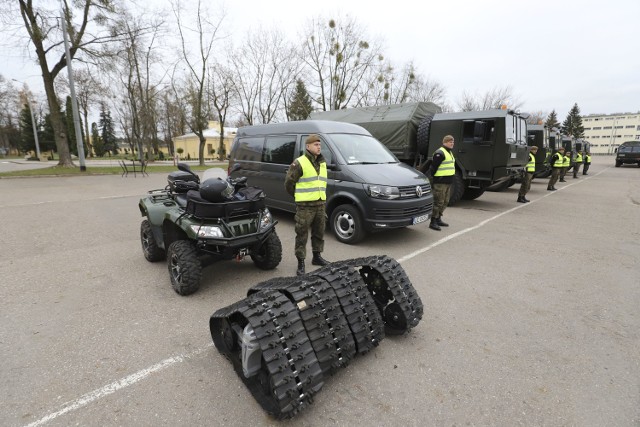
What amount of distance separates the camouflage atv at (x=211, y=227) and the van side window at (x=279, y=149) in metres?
2.61

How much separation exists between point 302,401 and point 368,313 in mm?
895

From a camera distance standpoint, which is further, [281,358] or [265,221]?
[265,221]

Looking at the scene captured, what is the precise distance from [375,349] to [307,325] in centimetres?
82

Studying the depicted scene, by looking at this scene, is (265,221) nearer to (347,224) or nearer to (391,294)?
(391,294)

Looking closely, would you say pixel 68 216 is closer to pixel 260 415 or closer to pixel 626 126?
pixel 260 415

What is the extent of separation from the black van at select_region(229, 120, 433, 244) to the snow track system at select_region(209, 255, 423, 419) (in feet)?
7.61

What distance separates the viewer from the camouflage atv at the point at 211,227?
137 inches

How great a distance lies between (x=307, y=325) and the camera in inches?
87.1

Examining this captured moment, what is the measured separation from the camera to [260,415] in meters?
2.01

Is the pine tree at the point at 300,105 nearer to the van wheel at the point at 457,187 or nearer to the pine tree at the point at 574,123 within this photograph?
the van wheel at the point at 457,187

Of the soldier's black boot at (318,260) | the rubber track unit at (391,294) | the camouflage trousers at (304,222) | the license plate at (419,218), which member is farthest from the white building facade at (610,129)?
the rubber track unit at (391,294)

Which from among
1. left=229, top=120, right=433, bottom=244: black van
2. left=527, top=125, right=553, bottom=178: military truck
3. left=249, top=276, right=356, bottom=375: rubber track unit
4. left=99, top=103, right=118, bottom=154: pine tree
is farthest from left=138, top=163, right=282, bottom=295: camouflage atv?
left=99, top=103, right=118, bottom=154: pine tree

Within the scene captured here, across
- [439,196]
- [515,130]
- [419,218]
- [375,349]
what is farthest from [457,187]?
[375,349]

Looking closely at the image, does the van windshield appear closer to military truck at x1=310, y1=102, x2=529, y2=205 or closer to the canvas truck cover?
military truck at x1=310, y1=102, x2=529, y2=205
